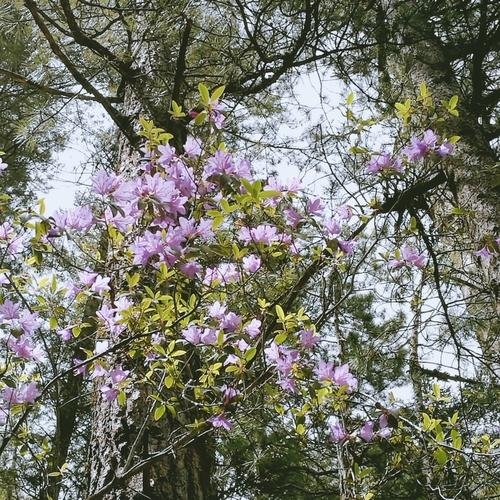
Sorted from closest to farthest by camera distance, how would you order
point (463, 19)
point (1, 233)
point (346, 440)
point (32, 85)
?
point (1, 233), point (346, 440), point (32, 85), point (463, 19)

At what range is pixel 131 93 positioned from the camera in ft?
9.05

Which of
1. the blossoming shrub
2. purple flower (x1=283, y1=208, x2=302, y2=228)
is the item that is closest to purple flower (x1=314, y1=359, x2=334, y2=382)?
the blossoming shrub

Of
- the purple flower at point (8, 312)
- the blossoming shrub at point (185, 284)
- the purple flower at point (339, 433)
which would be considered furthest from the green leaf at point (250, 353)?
the purple flower at point (339, 433)

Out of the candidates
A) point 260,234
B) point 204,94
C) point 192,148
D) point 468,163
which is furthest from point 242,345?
point 468,163

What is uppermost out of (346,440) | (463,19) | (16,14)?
(463,19)

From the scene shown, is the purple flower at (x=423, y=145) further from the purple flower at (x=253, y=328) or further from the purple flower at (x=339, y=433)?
the purple flower at (x=339, y=433)

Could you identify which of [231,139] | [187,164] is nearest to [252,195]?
[187,164]

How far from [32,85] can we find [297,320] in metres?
1.64

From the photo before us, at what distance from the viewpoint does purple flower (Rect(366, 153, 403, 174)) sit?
79.0 inches

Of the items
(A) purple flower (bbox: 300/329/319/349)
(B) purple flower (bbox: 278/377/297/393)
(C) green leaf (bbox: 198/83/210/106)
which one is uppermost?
(C) green leaf (bbox: 198/83/210/106)

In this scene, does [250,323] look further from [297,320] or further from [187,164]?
[187,164]

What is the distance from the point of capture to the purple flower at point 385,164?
2.01 metres

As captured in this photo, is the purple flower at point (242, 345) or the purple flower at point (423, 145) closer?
the purple flower at point (242, 345)

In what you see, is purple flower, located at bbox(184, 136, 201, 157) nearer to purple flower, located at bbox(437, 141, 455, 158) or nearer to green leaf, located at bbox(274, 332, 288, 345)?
green leaf, located at bbox(274, 332, 288, 345)
